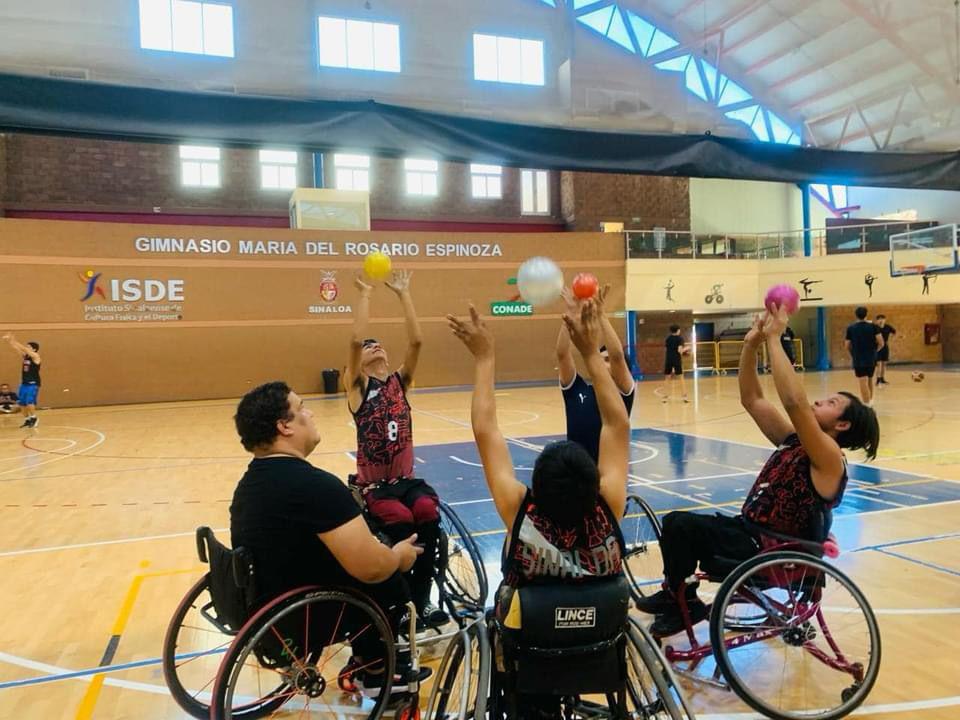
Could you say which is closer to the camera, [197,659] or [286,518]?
[286,518]

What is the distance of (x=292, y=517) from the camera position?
2.23 metres

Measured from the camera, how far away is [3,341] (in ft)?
49.7

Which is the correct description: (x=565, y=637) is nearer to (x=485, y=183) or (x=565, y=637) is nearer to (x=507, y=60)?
(x=507, y=60)

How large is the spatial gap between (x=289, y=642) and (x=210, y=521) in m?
3.76

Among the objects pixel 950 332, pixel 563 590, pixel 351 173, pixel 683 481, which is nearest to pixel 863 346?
pixel 683 481

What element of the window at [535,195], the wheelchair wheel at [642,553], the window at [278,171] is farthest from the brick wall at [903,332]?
the wheelchair wheel at [642,553]

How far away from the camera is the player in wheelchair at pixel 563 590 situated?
1.76m

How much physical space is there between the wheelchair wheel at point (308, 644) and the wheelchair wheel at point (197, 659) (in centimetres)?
4

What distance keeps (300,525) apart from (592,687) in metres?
1.01

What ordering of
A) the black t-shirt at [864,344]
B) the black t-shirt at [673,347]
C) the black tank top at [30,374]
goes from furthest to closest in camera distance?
the black t-shirt at [673,347] < the black tank top at [30,374] < the black t-shirt at [864,344]

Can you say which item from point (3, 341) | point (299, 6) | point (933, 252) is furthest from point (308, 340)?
point (299, 6)

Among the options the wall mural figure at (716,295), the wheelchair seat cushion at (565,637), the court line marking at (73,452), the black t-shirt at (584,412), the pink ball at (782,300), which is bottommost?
the court line marking at (73,452)

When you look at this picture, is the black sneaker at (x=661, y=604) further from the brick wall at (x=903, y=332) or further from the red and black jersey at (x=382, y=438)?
the brick wall at (x=903, y=332)

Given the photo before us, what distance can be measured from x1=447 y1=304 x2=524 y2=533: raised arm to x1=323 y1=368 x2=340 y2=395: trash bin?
1570cm
